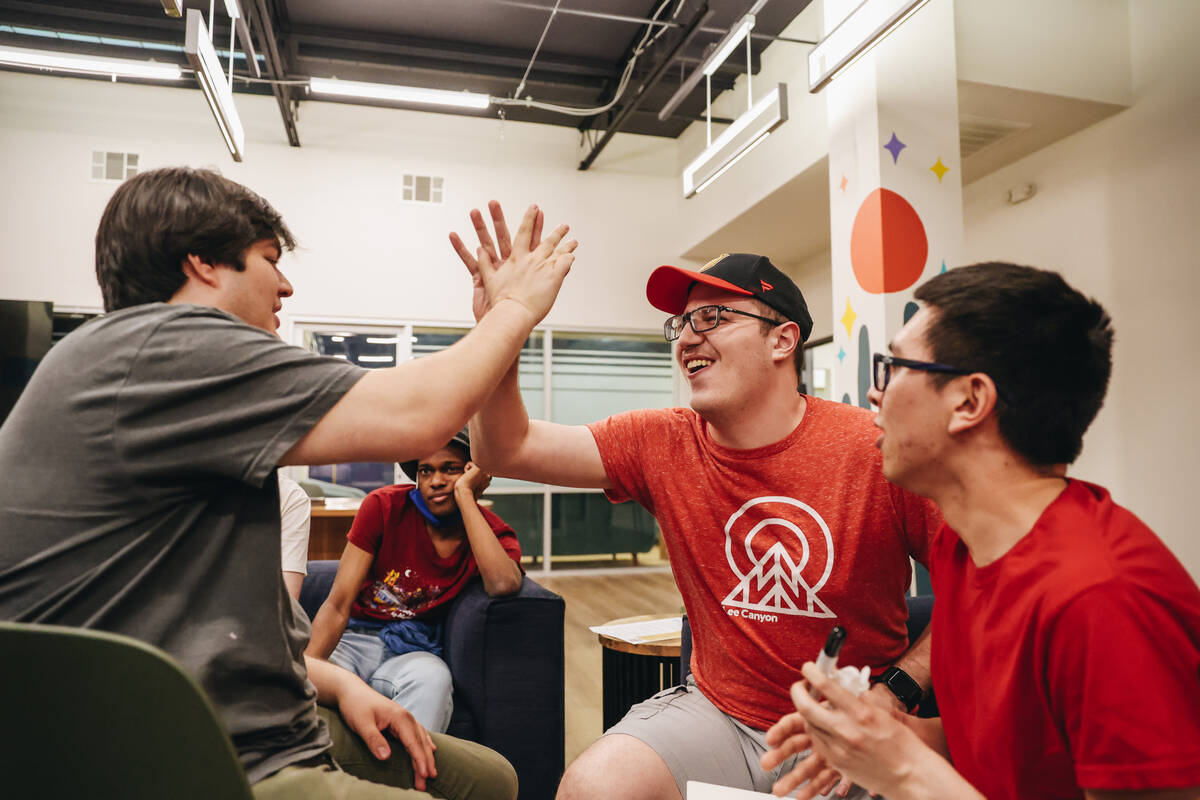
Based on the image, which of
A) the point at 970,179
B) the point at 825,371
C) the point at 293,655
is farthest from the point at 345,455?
the point at 825,371

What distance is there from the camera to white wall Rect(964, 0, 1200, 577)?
155 inches

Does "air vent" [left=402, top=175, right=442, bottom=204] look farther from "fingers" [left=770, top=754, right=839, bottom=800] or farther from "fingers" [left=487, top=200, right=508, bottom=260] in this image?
"fingers" [left=770, top=754, right=839, bottom=800]

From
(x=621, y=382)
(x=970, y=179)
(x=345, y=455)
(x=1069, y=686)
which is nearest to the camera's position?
(x=1069, y=686)

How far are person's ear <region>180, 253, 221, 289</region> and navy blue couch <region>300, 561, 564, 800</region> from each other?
1.40 meters

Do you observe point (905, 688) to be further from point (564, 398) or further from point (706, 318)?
point (564, 398)

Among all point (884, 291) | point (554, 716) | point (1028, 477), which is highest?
point (884, 291)

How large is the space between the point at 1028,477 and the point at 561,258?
0.75 meters

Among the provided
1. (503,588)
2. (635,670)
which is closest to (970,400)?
(503,588)

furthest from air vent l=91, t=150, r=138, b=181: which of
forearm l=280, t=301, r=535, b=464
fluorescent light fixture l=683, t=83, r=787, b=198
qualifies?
forearm l=280, t=301, r=535, b=464

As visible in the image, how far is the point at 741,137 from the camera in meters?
4.45

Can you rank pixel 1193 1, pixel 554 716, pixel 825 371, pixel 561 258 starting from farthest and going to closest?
pixel 825 371 < pixel 1193 1 < pixel 554 716 < pixel 561 258

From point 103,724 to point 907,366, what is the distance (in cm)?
98

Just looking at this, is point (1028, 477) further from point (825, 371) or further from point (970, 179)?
point (825, 371)

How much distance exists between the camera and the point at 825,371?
973 centimetres
